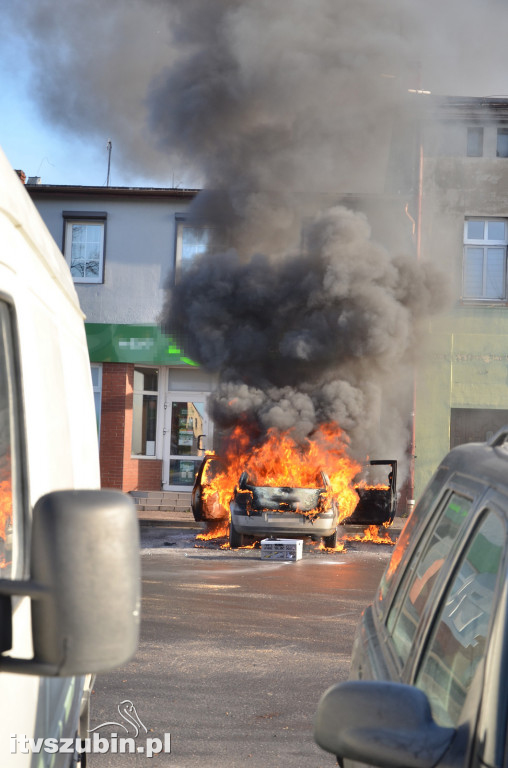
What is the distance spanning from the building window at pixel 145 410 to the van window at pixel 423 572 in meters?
17.9

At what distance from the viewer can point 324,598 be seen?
8523 millimetres

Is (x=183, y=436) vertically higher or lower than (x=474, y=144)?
lower

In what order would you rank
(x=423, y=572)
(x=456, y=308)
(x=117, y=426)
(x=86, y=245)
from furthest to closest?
(x=86, y=245) < (x=117, y=426) < (x=456, y=308) < (x=423, y=572)

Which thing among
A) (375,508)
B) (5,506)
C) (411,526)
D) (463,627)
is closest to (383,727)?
(463,627)

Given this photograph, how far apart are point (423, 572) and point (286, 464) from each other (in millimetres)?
13719

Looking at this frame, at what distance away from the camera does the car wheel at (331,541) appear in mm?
12889

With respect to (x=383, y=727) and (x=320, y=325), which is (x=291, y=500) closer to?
(x=320, y=325)

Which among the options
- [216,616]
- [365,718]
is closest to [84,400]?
[365,718]

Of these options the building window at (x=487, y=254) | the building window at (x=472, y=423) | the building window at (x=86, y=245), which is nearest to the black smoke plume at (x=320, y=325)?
the building window at (x=472, y=423)

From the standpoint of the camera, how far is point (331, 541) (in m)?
13.0

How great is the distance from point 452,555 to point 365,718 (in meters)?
0.64

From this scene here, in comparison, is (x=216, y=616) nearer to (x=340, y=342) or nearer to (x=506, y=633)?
(x=506, y=633)

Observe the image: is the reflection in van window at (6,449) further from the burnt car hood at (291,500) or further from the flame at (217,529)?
the flame at (217,529)

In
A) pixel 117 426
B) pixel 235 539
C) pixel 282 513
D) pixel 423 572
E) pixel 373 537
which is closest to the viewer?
pixel 423 572
